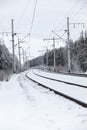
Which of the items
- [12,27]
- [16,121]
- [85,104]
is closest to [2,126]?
[16,121]

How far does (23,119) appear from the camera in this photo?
31.7 ft

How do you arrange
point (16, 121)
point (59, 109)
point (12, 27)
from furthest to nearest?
point (12, 27)
point (59, 109)
point (16, 121)

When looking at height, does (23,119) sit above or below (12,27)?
below

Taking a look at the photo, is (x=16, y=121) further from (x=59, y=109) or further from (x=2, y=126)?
→ (x=59, y=109)

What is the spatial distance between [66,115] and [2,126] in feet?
6.84

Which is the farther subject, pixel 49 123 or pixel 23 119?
pixel 23 119

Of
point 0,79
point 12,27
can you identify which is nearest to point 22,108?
point 0,79

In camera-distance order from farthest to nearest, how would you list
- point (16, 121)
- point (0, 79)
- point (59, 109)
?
point (0, 79)
point (59, 109)
point (16, 121)

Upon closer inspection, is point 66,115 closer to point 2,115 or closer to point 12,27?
point 2,115

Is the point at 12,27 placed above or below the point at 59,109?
above

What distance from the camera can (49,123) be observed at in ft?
28.7

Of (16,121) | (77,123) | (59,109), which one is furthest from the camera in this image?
(59,109)

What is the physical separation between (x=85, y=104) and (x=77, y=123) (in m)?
3.17

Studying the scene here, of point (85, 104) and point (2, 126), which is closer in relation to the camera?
point (2, 126)
